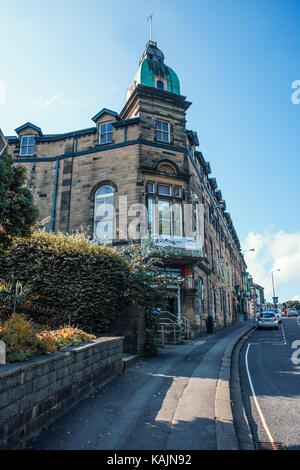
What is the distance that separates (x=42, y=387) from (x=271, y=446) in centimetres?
311

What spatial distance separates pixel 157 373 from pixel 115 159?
507 inches

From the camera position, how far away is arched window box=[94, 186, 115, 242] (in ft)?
58.0

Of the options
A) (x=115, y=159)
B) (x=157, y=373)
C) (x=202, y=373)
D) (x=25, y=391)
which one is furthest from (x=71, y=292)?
(x=115, y=159)

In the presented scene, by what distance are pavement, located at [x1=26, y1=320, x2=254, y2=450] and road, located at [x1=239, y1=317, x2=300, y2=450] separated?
Answer: 0.43m

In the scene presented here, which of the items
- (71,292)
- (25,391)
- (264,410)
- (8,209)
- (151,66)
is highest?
(151,66)

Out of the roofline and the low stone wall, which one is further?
the roofline

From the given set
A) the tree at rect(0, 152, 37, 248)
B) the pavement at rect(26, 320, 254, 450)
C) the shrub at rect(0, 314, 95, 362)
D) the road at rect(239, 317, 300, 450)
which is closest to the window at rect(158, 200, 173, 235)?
the road at rect(239, 317, 300, 450)

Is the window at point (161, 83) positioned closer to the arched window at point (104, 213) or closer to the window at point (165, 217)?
the arched window at point (104, 213)

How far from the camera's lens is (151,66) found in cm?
2066

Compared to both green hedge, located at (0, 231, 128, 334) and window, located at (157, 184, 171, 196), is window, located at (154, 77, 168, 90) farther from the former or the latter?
green hedge, located at (0, 231, 128, 334)

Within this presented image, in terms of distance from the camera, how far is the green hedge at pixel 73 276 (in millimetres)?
10000

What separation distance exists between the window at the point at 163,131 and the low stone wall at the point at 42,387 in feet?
47.5

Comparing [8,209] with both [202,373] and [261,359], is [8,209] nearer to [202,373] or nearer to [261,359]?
[202,373]
